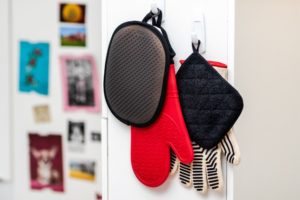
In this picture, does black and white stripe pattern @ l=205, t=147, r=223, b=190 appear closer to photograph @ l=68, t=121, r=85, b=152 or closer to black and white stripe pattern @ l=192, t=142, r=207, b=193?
black and white stripe pattern @ l=192, t=142, r=207, b=193

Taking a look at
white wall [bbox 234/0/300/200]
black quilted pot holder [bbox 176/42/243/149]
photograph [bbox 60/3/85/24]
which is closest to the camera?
black quilted pot holder [bbox 176/42/243/149]

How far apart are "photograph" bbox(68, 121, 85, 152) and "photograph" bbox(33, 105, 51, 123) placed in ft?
0.41

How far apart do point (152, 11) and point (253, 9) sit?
626mm

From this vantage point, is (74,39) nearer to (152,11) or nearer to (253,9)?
(152,11)

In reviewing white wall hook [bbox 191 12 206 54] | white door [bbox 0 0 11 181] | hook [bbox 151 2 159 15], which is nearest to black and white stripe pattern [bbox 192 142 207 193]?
white wall hook [bbox 191 12 206 54]

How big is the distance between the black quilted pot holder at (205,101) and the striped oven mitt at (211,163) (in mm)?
22

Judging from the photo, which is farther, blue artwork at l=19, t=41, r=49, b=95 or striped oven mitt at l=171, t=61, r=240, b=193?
blue artwork at l=19, t=41, r=49, b=95

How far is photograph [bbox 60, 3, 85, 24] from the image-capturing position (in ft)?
4.83

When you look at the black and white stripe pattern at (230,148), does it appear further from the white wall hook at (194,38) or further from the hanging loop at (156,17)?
the hanging loop at (156,17)

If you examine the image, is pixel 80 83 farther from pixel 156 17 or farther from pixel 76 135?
pixel 156 17

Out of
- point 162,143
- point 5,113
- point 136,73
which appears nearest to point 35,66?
point 5,113

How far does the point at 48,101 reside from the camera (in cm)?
153

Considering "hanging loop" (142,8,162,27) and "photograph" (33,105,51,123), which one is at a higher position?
"hanging loop" (142,8,162,27)

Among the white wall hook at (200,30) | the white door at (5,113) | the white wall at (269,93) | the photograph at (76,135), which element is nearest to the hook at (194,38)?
the white wall hook at (200,30)
